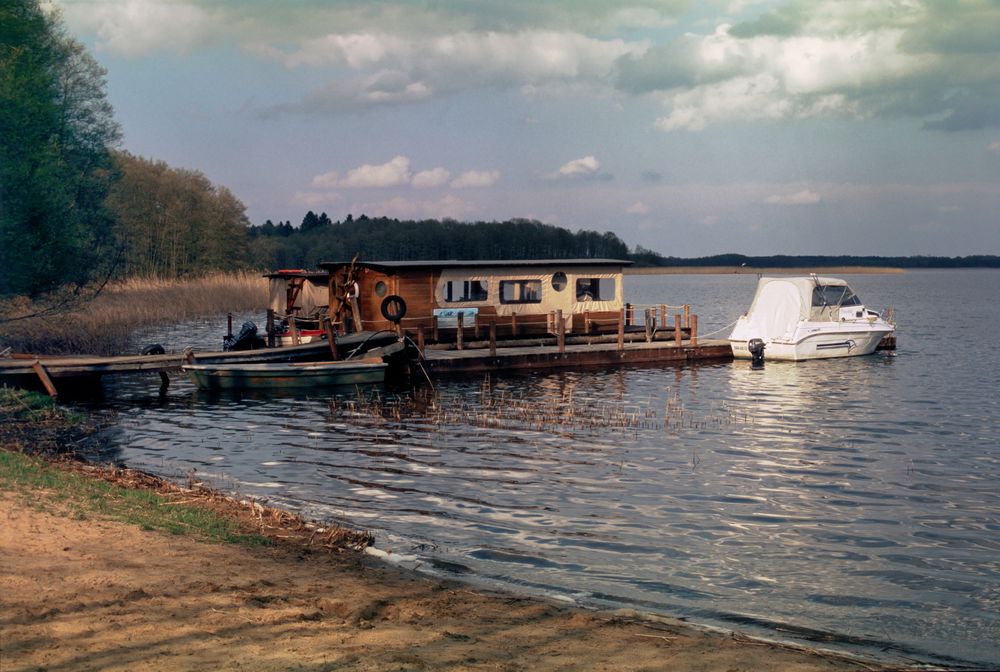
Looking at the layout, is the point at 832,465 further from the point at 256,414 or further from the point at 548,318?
the point at 548,318

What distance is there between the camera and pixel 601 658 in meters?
6.93

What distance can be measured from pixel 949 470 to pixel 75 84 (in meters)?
37.5

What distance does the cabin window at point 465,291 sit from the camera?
1407 inches

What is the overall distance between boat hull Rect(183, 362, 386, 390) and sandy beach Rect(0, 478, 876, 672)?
18639 millimetres

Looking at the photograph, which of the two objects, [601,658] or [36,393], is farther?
[36,393]

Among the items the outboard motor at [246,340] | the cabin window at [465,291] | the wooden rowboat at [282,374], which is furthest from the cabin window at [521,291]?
the outboard motor at [246,340]

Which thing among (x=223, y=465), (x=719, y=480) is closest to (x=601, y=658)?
(x=719, y=480)

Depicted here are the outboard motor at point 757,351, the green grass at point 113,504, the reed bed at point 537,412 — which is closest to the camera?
the green grass at point 113,504

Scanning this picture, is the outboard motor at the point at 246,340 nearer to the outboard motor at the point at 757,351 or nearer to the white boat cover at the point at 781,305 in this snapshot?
the outboard motor at the point at 757,351

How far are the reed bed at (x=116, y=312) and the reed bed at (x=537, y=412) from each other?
13.3 meters

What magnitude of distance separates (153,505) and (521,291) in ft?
88.7

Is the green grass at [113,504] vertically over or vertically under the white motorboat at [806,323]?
under

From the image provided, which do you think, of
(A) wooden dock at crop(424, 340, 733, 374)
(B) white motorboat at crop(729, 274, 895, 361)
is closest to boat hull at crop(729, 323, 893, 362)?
(B) white motorboat at crop(729, 274, 895, 361)

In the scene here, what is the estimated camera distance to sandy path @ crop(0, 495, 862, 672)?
6.33 m
